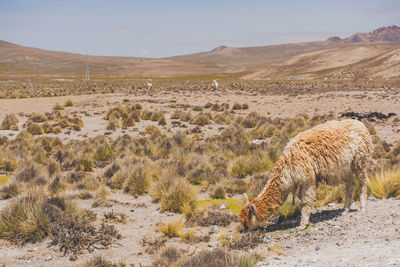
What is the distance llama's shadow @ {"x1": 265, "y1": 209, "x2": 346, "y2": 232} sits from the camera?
232 inches

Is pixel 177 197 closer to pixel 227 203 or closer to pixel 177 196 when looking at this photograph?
pixel 177 196

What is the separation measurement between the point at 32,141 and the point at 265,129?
35.1ft

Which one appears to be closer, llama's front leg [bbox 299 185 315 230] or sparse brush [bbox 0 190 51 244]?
llama's front leg [bbox 299 185 315 230]

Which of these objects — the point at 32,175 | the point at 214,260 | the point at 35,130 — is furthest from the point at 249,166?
the point at 35,130

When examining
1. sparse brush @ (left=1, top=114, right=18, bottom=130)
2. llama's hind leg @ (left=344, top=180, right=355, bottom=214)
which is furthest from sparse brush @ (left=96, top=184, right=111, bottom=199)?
sparse brush @ (left=1, top=114, right=18, bottom=130)

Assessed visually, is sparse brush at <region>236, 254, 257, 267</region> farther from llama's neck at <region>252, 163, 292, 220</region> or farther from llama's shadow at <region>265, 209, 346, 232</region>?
llama's shadow at <region>265, 209, 346, 232</region>

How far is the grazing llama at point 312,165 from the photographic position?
5426 mm

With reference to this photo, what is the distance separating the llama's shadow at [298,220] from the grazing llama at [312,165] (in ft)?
1.27

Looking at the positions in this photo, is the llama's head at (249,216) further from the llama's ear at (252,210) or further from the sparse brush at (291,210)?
the sparse brush at (291,210)

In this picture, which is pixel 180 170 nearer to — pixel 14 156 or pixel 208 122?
pixel 14 156

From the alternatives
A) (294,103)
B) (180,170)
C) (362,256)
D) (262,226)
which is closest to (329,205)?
(262,226)

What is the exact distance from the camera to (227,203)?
25.5 ft

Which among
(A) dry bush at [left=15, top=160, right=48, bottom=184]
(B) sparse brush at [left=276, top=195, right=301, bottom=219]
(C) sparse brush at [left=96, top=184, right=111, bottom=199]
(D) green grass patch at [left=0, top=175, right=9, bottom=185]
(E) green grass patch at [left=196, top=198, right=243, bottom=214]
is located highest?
(B) sparse brush at [left=276, top=195, right=301, bottom=219]

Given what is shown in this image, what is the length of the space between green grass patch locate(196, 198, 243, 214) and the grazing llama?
163cm
